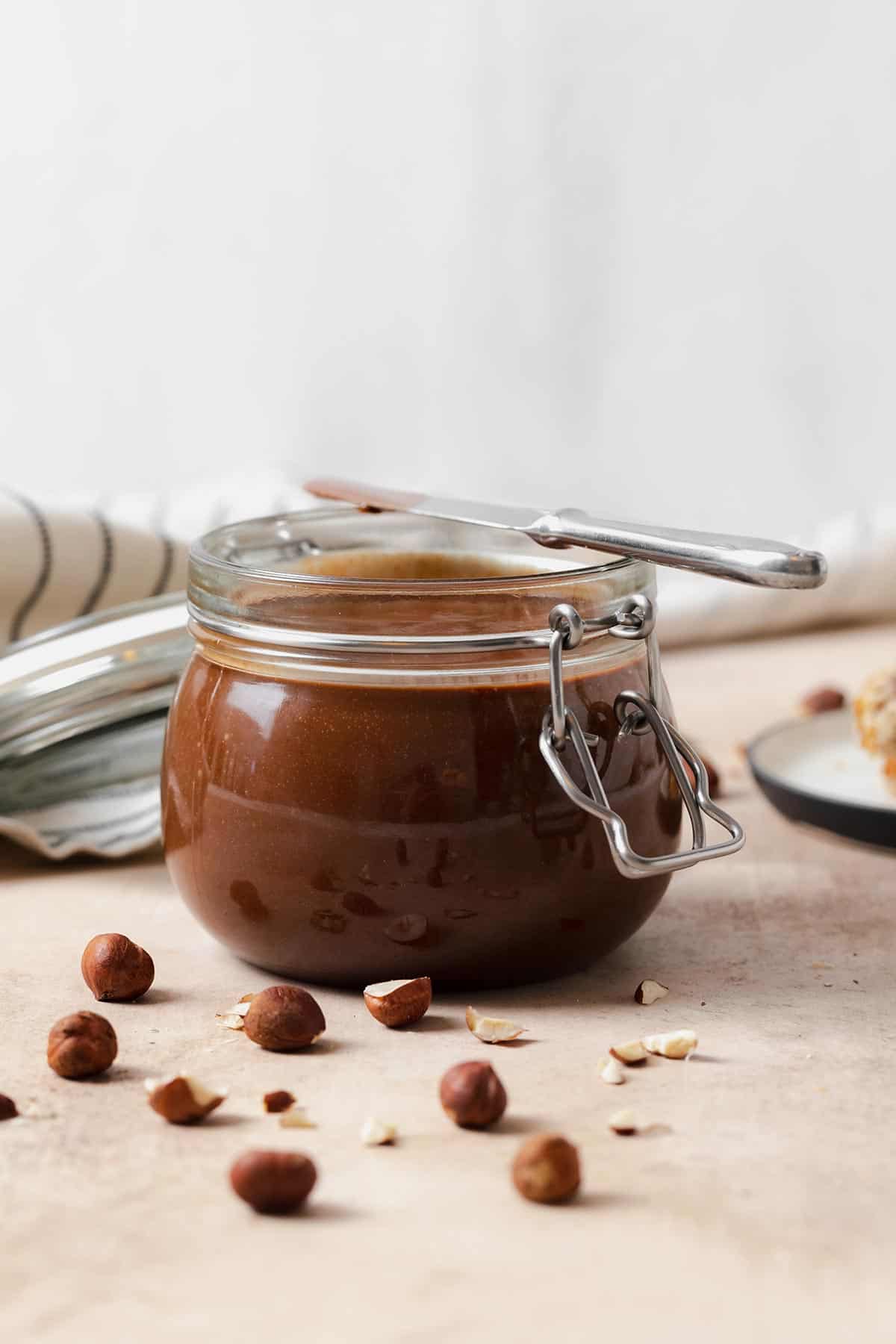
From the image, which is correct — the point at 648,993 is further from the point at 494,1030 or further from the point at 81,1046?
the point at 81,1046

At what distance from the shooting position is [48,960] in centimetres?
92

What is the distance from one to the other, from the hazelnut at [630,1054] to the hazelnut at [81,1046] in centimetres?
25

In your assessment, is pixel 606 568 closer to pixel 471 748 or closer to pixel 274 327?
pixel 471 748

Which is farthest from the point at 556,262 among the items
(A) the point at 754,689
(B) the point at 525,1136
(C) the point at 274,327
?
(B) the point at 525,1136

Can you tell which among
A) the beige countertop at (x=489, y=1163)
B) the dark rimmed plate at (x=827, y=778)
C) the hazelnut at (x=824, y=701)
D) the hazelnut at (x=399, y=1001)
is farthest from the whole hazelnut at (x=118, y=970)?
the hazelnut at (x=824, y=701)

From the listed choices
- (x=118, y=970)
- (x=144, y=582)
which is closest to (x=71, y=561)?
(x=144, y=582)

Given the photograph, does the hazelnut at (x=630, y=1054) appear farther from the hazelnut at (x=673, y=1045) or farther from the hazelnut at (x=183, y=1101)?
the hazelnut at (x=183, y=1101)

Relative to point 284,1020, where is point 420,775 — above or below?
above

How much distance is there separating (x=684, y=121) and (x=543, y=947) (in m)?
1.65

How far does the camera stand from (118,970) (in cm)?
84

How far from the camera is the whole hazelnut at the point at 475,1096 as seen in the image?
0.68 metres

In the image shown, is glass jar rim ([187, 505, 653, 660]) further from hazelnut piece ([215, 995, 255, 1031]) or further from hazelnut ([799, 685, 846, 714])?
hazelnut ([799, 685, 846, 714])

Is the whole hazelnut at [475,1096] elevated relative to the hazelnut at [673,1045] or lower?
elevated

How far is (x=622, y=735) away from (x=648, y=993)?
14 cm
